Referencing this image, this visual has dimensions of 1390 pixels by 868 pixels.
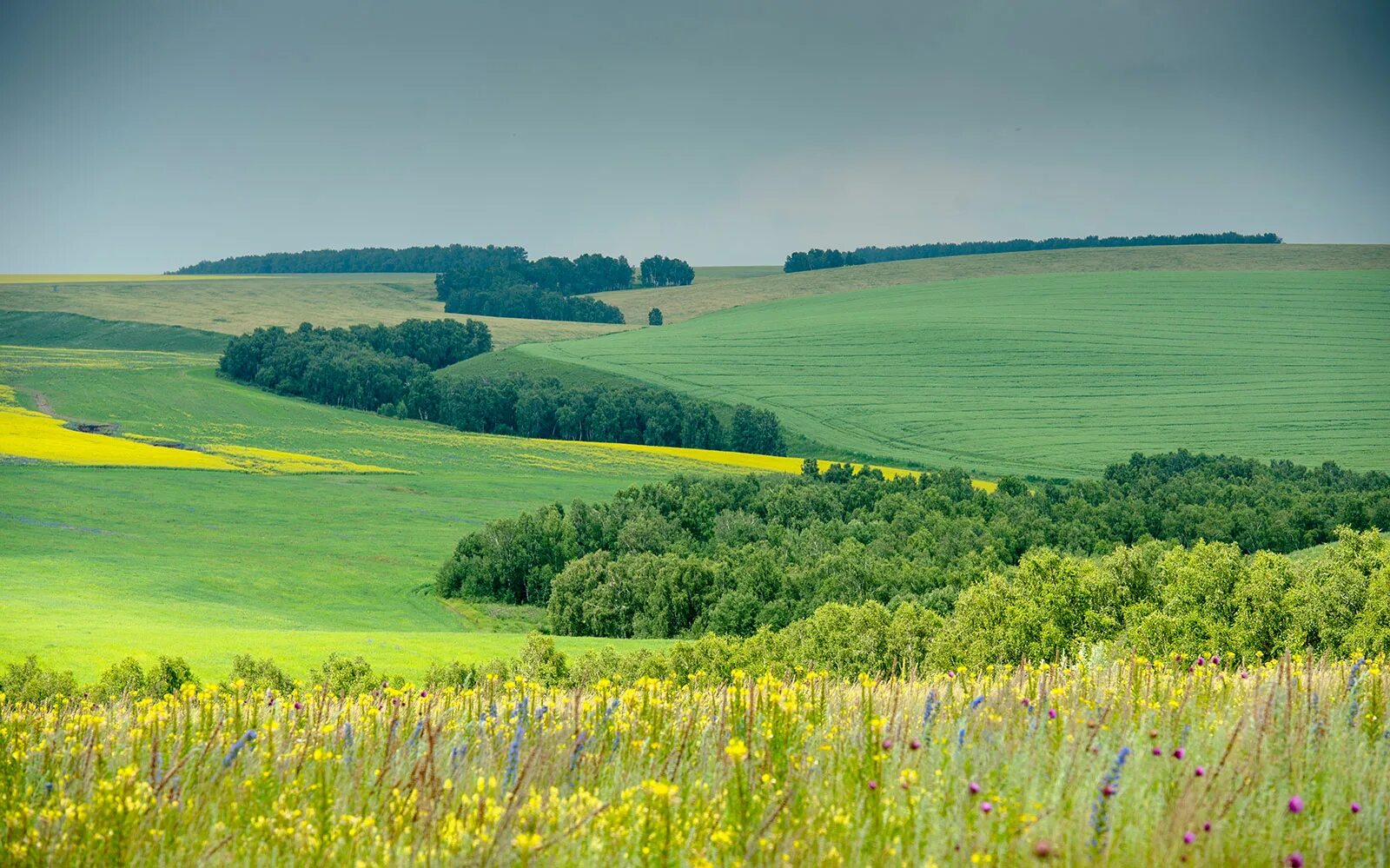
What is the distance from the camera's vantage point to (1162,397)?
420 ft

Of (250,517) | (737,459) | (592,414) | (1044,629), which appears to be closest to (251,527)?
(250,517)

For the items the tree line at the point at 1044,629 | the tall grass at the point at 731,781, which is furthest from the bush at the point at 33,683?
the tall grass at the point at 731,781

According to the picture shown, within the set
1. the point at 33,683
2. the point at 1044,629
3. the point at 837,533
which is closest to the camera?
the point at 33,683

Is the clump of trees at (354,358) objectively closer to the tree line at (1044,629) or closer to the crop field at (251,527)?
the crop field at (251,527)

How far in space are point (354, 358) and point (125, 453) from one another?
1870 inches

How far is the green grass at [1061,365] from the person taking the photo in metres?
115

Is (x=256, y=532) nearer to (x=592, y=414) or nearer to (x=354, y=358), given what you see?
(x=592, y=414)

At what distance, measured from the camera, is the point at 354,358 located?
491 feet

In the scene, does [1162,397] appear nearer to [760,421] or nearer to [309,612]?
[760,421]

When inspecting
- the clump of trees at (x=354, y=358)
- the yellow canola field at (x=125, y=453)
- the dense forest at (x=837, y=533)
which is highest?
the clump of trees at (x=354, y=358)

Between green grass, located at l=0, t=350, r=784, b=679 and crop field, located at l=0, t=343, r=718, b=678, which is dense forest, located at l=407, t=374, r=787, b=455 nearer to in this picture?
green grass, located at l=0, t=350, r=784, b=679

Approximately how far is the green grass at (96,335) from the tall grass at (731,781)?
17741cm

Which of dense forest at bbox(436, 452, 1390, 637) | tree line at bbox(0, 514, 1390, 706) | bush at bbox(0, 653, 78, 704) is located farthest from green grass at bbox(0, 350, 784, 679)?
tree line at bbox(0, 514, 1390, 706)

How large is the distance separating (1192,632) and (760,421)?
90.4 meters
